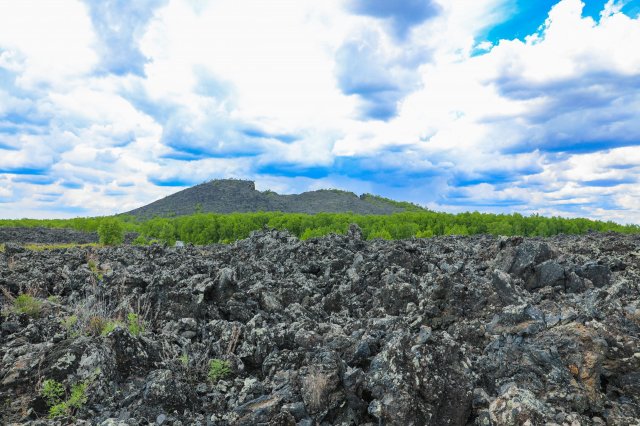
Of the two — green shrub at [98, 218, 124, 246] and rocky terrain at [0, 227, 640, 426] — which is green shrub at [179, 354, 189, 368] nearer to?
rocky terrain at [0, 227, 640, 426]

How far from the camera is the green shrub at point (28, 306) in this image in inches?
438

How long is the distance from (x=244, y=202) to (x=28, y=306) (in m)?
151

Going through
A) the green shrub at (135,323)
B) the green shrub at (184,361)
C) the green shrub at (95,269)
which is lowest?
the green shrub at (184,361)

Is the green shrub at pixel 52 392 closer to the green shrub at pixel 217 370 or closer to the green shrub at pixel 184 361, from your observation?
the green shrub at pixel 184 361

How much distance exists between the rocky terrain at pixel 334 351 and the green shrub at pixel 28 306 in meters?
0.04

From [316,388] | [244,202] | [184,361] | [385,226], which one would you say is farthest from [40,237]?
[244,202]

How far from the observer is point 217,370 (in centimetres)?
762

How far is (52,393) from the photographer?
23.7ft

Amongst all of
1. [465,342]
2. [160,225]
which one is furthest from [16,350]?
[160,225]

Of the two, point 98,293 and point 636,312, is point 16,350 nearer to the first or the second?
point 98,293

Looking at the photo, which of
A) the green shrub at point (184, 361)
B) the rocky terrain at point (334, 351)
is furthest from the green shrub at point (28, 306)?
the green shrub at point (184, 361)

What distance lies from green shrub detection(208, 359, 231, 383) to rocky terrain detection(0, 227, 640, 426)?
0.02 metres

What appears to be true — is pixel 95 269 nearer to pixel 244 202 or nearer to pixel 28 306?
pixel 28 306

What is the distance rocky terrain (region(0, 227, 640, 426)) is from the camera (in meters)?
6.07
